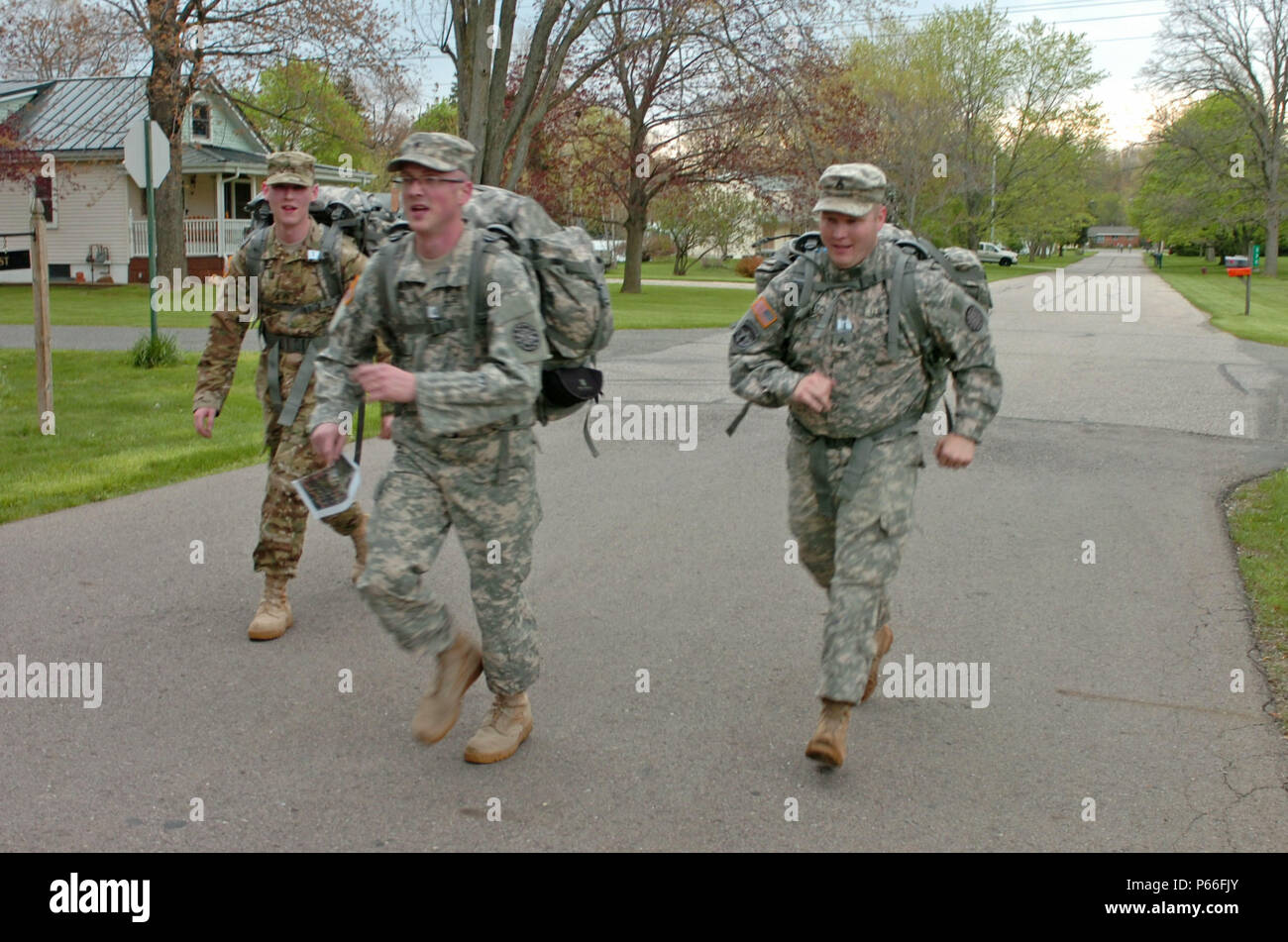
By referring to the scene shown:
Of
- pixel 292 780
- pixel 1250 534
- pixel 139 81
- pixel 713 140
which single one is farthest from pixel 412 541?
pixel 139 81

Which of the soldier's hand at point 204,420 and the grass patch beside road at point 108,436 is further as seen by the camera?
the grass patch beside road at point 108,436

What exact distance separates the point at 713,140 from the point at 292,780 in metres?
35.9

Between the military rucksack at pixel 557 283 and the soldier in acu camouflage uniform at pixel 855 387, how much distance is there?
1.81 ft

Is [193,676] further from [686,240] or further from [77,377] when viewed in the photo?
[686,240]

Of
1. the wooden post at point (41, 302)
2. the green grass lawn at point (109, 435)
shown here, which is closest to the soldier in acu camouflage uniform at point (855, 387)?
the green grass lawn at point (109, 435)

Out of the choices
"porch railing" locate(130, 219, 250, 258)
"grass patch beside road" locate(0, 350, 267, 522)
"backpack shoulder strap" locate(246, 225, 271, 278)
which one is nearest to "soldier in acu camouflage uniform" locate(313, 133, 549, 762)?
"backpack shoulder strap" locate(246, 225, 271, 278)

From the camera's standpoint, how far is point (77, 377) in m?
14.4

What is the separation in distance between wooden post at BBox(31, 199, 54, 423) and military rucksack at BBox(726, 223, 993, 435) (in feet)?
25.0

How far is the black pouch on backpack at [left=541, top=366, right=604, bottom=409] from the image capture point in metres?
4.31

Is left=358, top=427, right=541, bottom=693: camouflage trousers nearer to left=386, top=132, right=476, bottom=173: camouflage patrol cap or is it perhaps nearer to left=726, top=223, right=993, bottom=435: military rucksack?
left=386, top=132, right=476, bottom=173: camouflage patrol cap

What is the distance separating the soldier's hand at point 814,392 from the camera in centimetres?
416

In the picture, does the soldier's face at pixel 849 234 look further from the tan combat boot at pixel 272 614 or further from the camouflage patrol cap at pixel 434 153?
the tan combat boot at pixel 272 614

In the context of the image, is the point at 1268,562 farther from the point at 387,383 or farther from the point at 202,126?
the point at 202,126

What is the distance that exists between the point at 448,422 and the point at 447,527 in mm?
548
